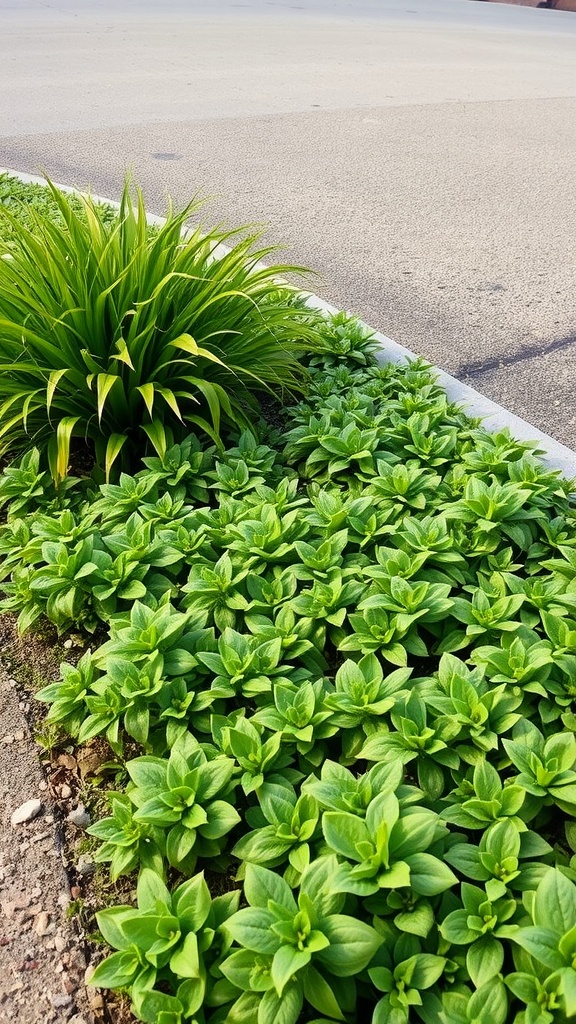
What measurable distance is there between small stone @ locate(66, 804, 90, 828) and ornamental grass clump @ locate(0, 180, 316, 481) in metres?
1.31

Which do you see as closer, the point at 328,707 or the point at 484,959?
the point at 484,959

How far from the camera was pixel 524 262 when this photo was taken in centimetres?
526

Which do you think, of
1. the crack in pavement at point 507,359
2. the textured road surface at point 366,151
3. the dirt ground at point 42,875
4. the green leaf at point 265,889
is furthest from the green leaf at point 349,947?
the crack in pavement at point 507,359

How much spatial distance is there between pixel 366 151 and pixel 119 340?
564 centimetres

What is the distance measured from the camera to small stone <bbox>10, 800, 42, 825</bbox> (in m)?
2.12

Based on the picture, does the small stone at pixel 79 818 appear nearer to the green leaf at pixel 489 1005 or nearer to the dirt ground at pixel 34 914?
the dirt ground at pixel 34 914

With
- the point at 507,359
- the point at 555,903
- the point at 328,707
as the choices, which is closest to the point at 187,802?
the point at 328,707

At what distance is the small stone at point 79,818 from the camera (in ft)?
6.95

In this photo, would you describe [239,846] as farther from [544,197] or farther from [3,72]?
[3,72]

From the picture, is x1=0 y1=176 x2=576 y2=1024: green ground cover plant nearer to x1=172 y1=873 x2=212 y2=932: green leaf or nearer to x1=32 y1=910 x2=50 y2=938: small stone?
x1=172 y1=873 x2=212 y2=932: green leaf

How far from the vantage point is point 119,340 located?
2.97 meters

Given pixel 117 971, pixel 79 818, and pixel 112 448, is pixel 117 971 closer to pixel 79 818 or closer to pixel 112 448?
pixel 79 818

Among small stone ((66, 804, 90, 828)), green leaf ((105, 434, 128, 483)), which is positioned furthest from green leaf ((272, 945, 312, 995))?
green leaf ((105, 434, 128, 483))

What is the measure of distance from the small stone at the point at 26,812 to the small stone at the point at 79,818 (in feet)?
0.31
